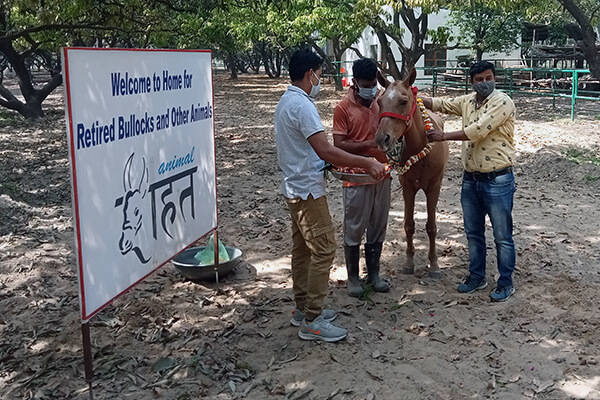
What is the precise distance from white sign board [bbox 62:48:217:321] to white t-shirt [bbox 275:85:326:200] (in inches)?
32.7

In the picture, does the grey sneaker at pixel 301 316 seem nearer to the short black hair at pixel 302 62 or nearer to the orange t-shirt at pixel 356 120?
the orange t-shirt at pixel 356 120

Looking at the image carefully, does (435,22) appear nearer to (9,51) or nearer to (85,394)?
(9,51)

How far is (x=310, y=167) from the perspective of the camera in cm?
379

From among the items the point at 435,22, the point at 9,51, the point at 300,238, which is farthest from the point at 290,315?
the point at 435,22

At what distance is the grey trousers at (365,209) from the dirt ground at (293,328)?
58cm

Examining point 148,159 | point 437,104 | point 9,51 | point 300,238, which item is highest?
point 9,51

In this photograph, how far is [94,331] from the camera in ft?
13.6

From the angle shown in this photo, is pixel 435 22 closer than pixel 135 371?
No

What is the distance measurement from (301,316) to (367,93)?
1716 millimetres

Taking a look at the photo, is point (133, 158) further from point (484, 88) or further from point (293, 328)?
point (484, 88)

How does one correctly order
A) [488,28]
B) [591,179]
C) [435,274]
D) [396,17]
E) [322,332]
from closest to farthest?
[322,332] < [435,274] < [591,179] < [396,17] < [488,28]

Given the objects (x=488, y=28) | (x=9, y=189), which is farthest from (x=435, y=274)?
(x=488, y=28)

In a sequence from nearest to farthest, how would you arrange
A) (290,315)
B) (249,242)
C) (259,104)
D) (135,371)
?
(135,371)
(290,315)
(249,242)
(259,104)

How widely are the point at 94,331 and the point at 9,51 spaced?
1484 cm
